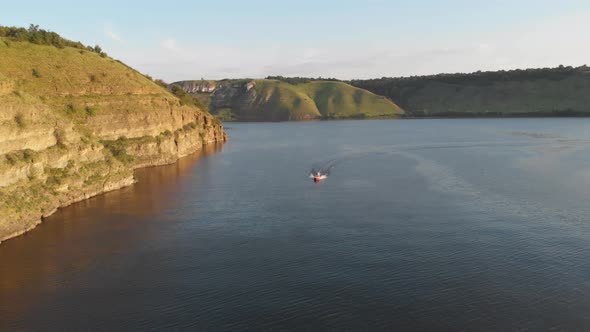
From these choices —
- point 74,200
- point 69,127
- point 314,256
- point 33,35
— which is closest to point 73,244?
point 74,200

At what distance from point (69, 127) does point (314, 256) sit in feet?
164

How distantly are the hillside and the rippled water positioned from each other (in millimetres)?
3903

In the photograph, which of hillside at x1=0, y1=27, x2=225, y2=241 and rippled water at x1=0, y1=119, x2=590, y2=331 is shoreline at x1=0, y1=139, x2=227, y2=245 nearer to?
hillside at x1=0, y1=27, x2=225, y2=241

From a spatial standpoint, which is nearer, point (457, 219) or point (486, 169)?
point (457, 219)

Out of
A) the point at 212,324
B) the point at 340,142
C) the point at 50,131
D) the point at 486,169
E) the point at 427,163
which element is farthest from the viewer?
the point at 340,142

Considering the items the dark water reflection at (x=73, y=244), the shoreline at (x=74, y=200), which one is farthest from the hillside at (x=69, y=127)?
the dark water reflection at (x=73, y=244)

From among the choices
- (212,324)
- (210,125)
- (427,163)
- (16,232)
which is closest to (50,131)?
(16,232)

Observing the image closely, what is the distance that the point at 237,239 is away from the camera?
53656 millimetres

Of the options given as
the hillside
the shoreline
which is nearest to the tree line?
the hillside

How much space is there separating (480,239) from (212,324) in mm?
32188

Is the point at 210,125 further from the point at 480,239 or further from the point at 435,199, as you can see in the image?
the point at 480,239

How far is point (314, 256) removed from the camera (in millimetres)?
47719

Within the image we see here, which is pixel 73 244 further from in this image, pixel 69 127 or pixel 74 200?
pixel 69 127

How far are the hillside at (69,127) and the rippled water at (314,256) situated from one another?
3903 millimetres
